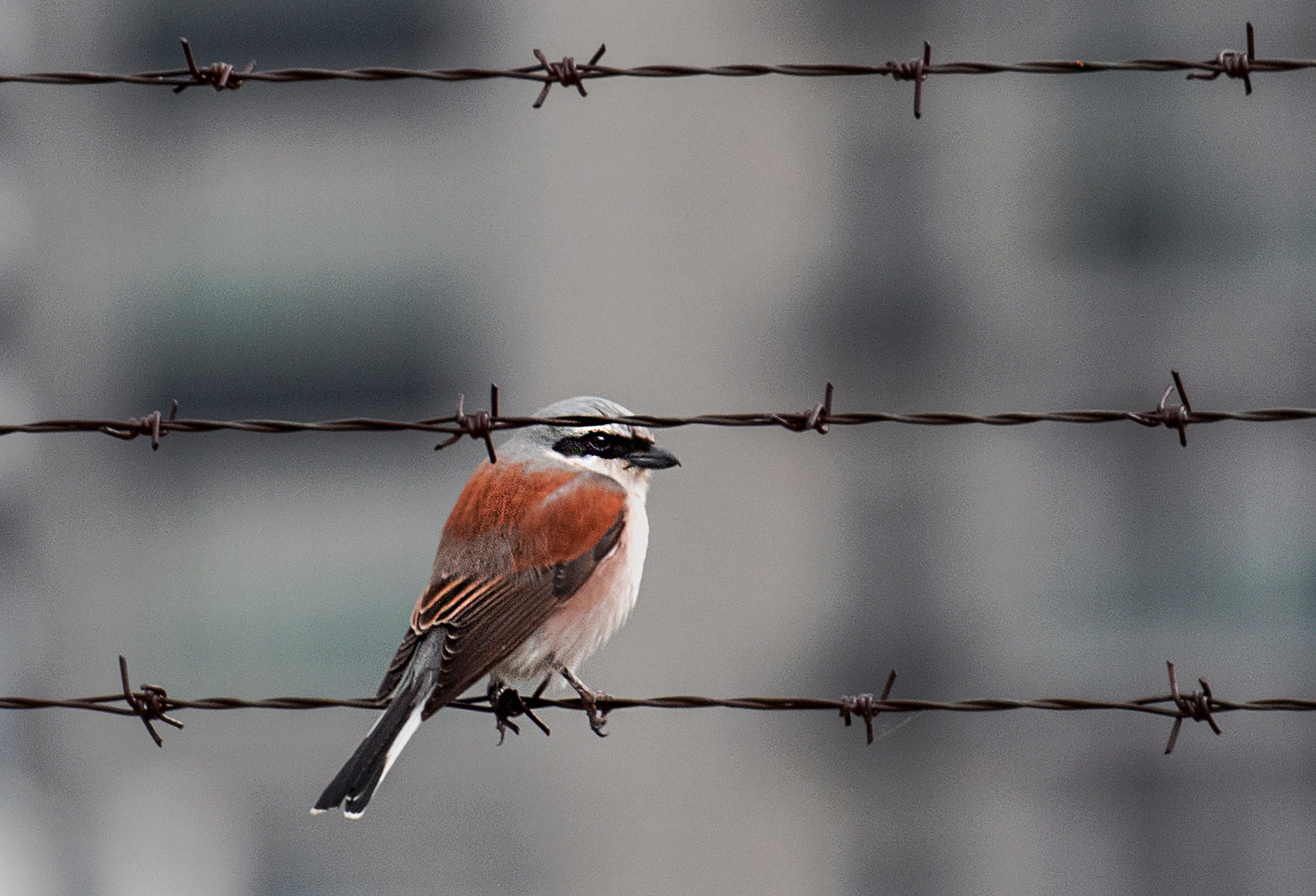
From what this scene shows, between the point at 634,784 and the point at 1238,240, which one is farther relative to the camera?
the point at 1238,240

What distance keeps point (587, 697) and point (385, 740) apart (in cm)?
60

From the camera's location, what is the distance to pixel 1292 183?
40.0ft

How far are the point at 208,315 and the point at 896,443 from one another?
4812 mm

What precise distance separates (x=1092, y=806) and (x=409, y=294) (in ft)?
18.7

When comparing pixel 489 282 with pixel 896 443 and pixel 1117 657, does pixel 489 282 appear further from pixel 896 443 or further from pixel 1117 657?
pixel 1117 657

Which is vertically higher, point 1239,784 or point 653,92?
point 653,92

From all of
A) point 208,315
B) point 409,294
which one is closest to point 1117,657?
point 409,294

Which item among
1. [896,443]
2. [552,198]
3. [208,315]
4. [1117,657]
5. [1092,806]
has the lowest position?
[1092,806]

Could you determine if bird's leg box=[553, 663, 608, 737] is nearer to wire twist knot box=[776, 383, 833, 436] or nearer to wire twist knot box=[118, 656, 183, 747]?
wire twist knot box=[776, 383, 833, 436]

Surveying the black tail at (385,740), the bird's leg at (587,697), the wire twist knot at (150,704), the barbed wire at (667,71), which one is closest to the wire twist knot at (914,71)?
the barbed wire at (667,71)

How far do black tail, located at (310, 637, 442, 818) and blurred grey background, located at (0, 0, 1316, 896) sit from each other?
6.52 m

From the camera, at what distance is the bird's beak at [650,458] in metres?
5.32

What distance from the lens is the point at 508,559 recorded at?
4922 millimetres

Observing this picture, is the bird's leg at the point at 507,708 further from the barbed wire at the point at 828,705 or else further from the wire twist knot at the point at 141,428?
the wire twist knot at the point at 141,428
